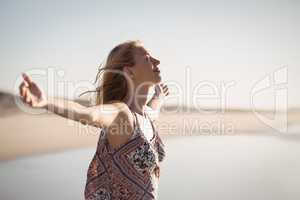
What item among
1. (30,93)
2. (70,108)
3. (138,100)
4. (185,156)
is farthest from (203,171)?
(30,93)

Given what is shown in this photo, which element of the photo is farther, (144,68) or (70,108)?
(144,68)

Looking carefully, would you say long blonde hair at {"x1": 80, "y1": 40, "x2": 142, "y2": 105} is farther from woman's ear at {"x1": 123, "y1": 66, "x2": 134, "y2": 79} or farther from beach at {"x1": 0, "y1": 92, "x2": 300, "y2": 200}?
beach at {"x1": 0, "y1": 92, "x2": 300, "y2": 200}

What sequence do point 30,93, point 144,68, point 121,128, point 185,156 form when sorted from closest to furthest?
point 30,93 → point 121,128 → point 144,68 → point 185,156

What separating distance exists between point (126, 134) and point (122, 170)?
0.29 feet

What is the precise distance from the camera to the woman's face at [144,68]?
0.97 m

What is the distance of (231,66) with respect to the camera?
1671 mm

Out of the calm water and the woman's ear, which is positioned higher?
the woman's ear

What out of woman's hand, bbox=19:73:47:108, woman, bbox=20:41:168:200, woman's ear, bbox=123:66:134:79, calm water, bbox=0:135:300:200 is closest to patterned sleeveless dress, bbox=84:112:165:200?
woman, bbox=20:41:168:200

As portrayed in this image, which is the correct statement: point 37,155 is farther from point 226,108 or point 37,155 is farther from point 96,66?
point 226,108

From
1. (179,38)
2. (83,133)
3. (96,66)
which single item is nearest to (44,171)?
(83,133)

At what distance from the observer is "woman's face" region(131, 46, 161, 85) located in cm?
97

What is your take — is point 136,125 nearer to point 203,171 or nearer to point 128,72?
point 128,72

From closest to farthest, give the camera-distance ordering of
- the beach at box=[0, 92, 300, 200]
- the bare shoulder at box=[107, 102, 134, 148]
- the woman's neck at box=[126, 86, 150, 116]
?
the bare shoulder at box=[107, 102, 134, 148] < the woman's neck at box=[126, 86, 150, 116] < the beach at box=[0, 92, 300, 200]

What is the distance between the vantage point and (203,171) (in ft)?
5.47
